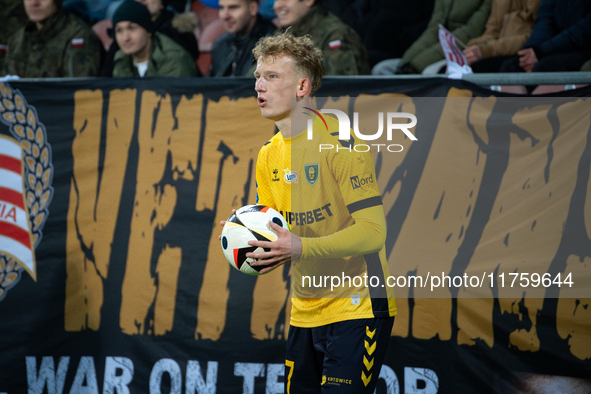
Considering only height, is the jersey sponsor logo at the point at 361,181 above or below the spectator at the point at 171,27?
below

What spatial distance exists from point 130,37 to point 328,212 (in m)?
3.45

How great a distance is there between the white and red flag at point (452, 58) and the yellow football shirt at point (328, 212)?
1721 millimetres

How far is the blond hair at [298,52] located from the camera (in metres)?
2.54

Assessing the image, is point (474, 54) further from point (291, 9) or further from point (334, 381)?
point (334, 381)

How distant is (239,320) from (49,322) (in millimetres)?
1569

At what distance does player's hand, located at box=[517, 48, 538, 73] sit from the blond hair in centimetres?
245

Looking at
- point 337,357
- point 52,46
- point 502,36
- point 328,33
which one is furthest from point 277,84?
point 52,46

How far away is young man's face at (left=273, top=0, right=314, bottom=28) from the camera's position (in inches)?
184

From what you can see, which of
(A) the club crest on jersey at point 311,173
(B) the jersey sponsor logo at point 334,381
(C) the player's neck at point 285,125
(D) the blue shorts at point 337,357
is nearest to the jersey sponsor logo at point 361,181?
(A) the club crest on jersey at point 311,173

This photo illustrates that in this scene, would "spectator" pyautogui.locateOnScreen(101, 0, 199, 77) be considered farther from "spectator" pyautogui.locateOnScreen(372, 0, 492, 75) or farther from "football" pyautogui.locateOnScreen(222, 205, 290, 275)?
"football" pyautogui.locateOnScreen(222, 205, 290, 275)

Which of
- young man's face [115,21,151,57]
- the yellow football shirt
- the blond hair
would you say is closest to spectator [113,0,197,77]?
young man's face [115,21,151,57]

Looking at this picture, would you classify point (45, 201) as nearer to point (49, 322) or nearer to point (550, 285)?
point (49, 322)

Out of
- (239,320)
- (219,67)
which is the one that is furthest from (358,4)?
(239,320)

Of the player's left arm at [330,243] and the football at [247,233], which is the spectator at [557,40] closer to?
the player's left arm at [330,243]
